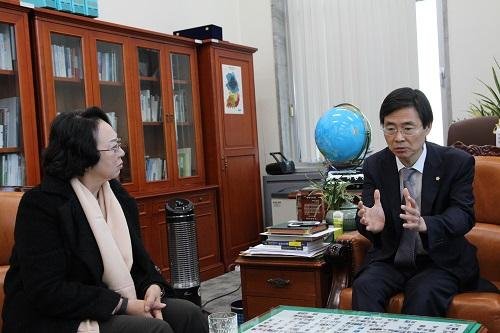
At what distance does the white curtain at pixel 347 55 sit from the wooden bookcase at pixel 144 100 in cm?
120

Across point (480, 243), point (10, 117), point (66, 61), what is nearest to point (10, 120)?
point (10, 117)

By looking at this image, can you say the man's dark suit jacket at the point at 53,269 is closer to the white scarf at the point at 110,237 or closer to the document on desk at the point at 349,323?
the white scarf at the point at 110,237

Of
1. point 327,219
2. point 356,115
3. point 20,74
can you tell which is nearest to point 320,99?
point 356,115

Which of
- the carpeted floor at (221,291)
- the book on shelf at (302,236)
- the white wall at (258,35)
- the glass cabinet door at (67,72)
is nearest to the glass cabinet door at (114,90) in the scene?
the glass cabinet door at (67,72)

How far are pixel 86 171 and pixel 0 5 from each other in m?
1.58

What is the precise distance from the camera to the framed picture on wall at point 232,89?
14.5 ft

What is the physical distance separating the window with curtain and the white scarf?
328 cm

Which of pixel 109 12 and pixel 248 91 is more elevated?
pixel 109 12

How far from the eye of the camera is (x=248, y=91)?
468 centimetres

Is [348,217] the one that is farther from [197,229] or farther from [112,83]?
[112,83]

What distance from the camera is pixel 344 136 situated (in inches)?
116

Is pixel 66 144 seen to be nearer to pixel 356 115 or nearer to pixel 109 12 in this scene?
pixel 356 115

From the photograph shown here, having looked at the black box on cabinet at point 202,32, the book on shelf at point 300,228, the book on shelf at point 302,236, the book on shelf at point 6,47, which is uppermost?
the black box on cabinet at point 202,32

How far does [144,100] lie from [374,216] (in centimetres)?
236
